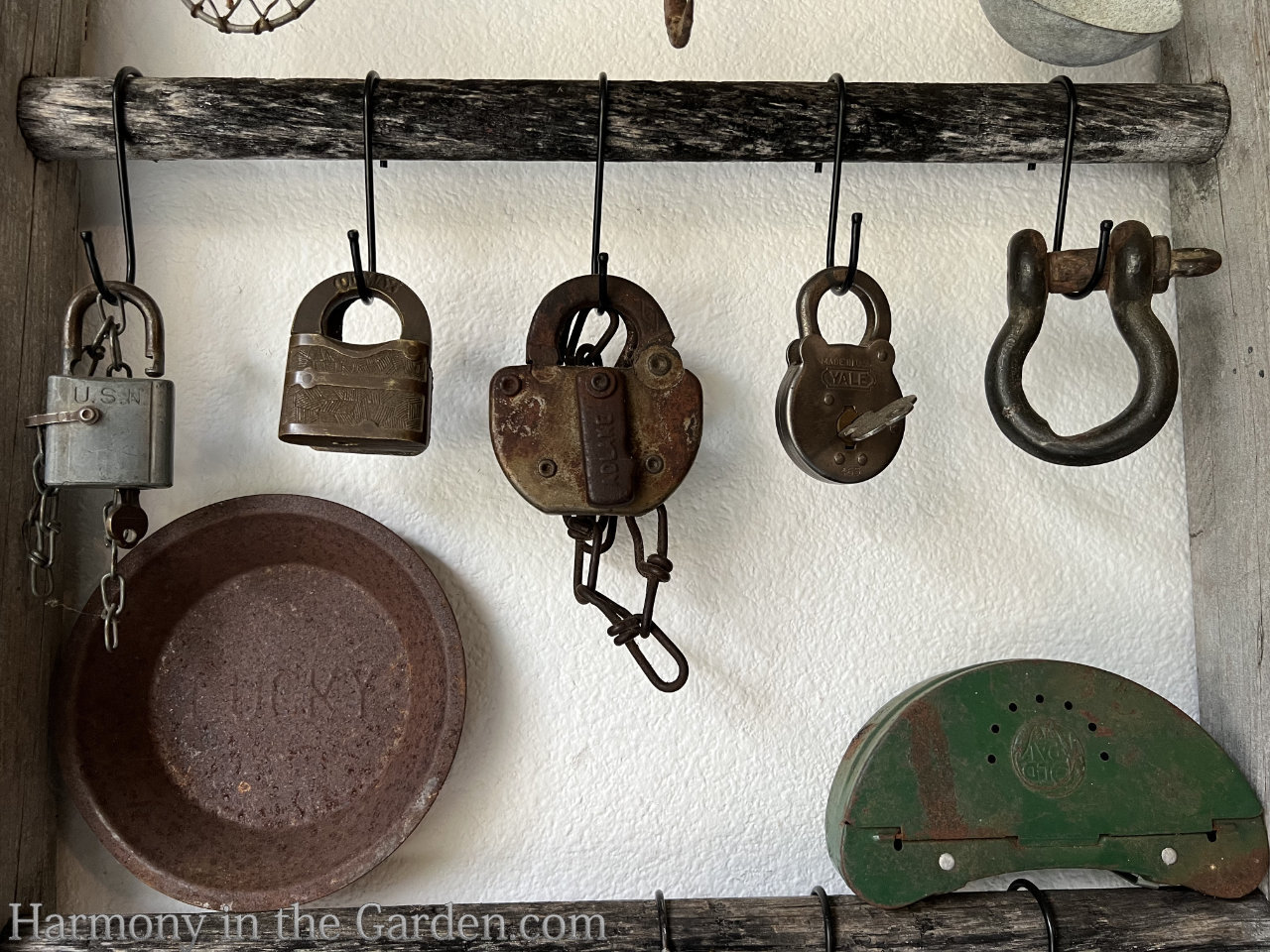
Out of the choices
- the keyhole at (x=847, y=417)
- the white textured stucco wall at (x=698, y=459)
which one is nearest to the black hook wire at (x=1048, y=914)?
the white textured stucco wall at (x=698, y=459)

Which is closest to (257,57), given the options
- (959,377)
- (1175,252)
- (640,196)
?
(640,196)

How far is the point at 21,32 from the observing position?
981 mm

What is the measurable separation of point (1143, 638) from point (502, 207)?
2.81ft

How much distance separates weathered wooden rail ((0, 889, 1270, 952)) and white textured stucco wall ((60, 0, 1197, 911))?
9 cm

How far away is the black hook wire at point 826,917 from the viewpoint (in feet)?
3.14

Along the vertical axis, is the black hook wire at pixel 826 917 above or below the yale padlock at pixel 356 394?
below

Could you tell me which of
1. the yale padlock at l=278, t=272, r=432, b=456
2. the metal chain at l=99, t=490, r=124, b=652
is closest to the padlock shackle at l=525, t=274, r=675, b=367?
the yale padlock at l=278, t=272, r=432, b=456

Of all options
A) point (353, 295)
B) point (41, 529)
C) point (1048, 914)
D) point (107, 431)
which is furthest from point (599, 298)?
point (1048, 914)

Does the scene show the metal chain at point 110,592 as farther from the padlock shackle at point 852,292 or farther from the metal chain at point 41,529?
the padlock shackle at point 852,292

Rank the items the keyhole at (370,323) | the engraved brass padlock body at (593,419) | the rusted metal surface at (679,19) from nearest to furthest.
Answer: the rusted metal surface at (679,19) → the engraved brass padlock body at (593,419) → the keyhole at (370,323)

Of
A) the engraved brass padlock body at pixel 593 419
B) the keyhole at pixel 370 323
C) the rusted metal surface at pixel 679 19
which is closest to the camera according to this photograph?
the rusted metal surface at pixel 679 19

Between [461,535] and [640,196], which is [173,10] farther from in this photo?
[461,535]

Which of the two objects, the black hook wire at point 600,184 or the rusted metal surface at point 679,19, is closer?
the rusted metal surface at point 679,19

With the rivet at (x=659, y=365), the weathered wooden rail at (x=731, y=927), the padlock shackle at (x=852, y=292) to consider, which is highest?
the padlock shackle at (x=852, y=292)
